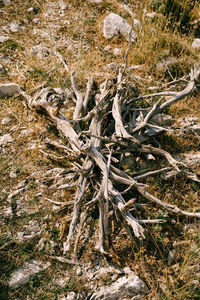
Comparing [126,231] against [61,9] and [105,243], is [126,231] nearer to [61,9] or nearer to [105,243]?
[105,243]

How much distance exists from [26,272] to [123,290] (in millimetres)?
1085

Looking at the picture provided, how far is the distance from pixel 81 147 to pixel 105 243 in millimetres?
1175

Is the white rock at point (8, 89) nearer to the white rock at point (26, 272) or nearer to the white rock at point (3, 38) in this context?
the white rock at point (3, 38)

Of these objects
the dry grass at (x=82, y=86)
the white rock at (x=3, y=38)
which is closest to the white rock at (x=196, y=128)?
the dry grass at (x=82, y=86)

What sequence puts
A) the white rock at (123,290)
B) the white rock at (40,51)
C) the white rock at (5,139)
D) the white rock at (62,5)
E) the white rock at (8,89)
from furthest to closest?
1. the white rock at (62,5)
2. the white rock at (40,51)
3. the white rock at (8,89)
4. the white rock at (5,139)
5. the white rock at (123,290)

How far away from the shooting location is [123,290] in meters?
2.65

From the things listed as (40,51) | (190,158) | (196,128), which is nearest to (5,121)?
(40,51)

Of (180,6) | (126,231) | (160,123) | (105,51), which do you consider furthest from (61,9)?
(126,231)

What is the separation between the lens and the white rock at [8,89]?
4352mm

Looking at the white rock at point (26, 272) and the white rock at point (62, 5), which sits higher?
the white rock at point (62, 5)

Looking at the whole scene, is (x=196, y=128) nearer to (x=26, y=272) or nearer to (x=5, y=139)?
(x=5, y=139)

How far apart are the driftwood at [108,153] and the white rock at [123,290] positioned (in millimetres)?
396

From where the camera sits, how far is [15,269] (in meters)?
2.78

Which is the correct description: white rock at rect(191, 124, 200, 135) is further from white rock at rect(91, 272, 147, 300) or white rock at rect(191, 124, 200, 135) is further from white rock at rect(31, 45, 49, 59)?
white rock at rect(31, 45, 49, 59)
